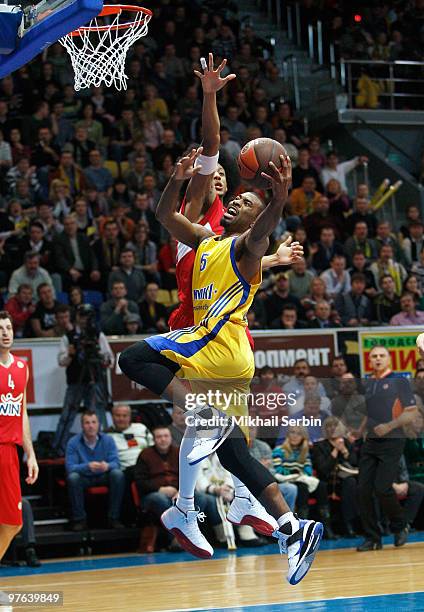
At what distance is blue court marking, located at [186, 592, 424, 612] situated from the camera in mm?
8359

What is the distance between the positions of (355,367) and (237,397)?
7826mm

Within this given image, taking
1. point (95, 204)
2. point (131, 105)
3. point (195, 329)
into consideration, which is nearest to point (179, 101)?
point (131, 105)

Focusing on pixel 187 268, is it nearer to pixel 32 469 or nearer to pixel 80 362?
pixel 32 469

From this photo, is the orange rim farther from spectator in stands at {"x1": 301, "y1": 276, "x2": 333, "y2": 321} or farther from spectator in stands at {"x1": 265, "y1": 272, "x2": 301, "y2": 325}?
spectator in stands at {"x1": 301, "y1": 276, "x2": 333, "y2": 321}

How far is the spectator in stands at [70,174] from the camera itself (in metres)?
16.9

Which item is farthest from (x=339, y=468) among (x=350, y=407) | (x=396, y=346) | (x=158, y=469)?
(x=158, y=469)

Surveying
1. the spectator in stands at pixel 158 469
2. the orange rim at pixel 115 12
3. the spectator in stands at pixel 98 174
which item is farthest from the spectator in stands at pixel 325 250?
the orange rim at pixel 115 12

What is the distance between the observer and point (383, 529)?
14.4 meters

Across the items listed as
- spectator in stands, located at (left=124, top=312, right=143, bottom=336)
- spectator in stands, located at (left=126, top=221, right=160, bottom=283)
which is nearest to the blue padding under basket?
spectator in stands, located at (left=124, top=312, right=143, bottom=336)

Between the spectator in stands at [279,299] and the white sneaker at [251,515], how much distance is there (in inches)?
304

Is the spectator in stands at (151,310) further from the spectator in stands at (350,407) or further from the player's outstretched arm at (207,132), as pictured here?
the player's outstretched arm at (207,132)

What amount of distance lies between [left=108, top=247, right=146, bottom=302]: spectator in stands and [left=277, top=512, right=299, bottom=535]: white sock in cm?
806

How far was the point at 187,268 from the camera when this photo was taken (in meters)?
7.77

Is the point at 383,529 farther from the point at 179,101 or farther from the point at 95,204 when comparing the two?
the point at 179,101
